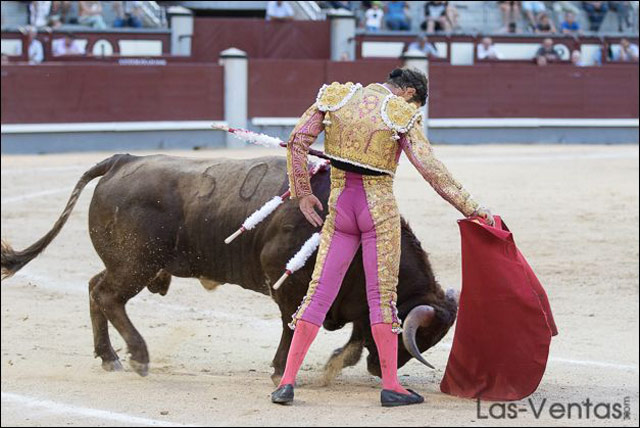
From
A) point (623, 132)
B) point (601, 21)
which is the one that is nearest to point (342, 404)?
point (623, 132)

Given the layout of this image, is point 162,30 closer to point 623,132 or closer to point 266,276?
point 623,132

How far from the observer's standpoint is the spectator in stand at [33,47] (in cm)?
1532

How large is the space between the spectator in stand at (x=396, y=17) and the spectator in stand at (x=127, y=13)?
3.66 meters

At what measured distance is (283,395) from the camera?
416 centimetres

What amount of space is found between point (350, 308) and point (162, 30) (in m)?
13.1

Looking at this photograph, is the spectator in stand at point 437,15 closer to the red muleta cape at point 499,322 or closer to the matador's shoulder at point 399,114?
the red muleta cape at point 499,322

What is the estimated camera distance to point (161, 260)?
513 cm

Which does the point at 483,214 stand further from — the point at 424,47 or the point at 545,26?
the point at 545,26

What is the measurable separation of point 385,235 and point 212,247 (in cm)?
105

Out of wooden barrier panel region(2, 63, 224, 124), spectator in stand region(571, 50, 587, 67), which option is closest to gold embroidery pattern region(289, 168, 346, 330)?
wooden barrier panel region(2, 63, 224, 124)

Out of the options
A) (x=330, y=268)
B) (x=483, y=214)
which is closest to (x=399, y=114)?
(x=483, y=214)

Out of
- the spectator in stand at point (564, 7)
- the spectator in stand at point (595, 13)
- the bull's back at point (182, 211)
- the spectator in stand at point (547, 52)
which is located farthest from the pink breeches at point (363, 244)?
the spectator in stand at point (595, 13)

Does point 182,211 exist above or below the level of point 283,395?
above

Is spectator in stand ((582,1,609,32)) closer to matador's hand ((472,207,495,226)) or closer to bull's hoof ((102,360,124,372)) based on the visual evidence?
bull's hoof ((102,360,124,372))
